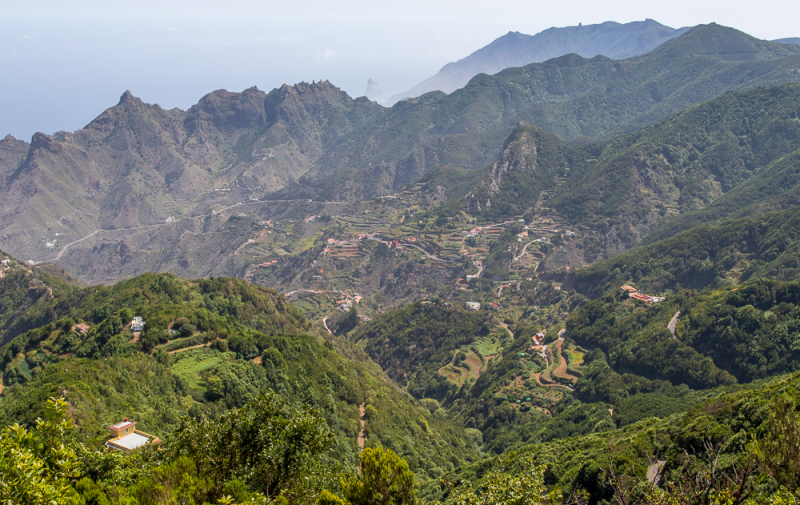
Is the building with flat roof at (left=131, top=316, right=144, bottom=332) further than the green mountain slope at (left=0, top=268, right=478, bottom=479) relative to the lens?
Yes

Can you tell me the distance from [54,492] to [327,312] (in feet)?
415

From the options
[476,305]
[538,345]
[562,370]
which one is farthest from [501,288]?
[562,370]

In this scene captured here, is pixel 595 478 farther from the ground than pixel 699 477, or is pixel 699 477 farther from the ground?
pixel 699 477

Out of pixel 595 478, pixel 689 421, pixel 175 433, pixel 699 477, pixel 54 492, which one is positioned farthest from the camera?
pixel 689 421

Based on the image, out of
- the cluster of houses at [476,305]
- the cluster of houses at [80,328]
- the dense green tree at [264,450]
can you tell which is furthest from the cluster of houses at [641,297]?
the cluster of houses at [80,328]

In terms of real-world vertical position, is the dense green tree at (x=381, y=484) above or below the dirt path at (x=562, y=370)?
above

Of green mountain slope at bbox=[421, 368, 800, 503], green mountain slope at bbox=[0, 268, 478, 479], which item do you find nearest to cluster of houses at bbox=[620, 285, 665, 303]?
green mountain slope at bbox=[0, 268, 478, 479]

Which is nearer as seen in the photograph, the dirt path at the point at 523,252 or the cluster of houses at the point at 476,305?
the cluster of houses at the point at 476,305

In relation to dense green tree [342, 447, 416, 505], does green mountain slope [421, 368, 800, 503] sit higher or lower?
lower

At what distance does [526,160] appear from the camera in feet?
612

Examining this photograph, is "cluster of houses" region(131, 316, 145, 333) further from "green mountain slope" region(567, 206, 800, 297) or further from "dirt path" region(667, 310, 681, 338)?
A: "green mountain slope" region(567, 206, 800, 297)

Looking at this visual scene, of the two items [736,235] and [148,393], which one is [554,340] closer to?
[736,235]

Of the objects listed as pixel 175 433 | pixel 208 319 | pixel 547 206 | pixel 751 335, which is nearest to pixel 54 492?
pixel 175 433

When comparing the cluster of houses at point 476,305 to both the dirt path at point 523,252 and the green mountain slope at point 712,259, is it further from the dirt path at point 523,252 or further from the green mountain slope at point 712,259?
the dirt path at point 523,252
